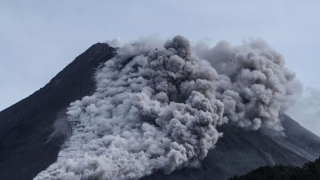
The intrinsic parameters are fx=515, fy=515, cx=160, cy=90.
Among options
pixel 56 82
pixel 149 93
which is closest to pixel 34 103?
pixel 56 82

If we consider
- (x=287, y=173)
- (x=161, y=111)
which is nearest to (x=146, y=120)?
(x=161, y=111)

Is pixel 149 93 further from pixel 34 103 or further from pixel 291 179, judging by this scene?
pixel 291 179

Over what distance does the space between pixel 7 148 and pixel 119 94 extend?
14.3 meters

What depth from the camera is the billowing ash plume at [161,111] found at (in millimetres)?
45500

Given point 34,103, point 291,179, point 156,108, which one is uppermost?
point 34,103

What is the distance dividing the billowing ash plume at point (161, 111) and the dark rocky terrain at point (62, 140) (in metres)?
1.30

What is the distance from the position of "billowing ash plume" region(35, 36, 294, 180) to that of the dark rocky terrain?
1.30 m

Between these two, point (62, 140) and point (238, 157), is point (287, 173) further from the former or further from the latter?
point (62, 140)

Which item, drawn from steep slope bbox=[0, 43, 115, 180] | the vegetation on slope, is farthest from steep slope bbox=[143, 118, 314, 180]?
steep slope bbox=[0, 43, 115, 180]

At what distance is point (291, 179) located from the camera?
129ft

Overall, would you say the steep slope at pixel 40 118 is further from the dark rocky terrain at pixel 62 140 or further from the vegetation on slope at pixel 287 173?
the vegetation on slope at pixel 287 173

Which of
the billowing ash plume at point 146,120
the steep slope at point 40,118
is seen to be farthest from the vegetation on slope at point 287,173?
the steep slope at point 40,118

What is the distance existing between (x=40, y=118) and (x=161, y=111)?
46.4 ft

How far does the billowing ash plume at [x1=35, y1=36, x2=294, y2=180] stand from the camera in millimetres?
45500
